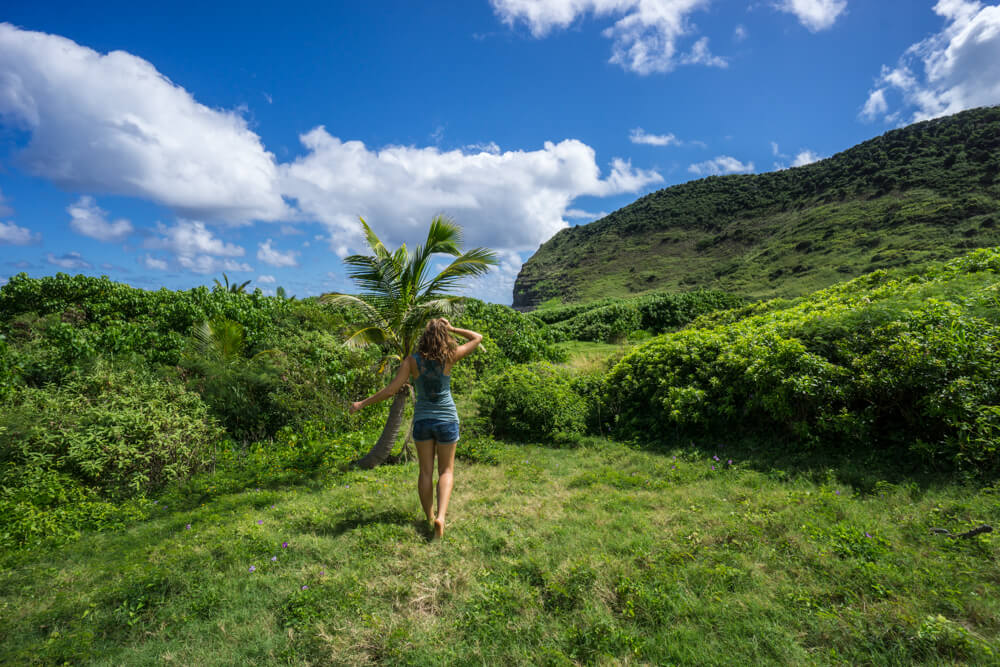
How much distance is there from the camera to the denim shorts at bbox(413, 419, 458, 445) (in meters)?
4.30

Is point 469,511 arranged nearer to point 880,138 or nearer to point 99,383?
point 99,383

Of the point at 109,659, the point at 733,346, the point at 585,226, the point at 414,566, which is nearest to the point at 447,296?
the point at 414,566

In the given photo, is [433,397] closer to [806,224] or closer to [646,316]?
[646,316]

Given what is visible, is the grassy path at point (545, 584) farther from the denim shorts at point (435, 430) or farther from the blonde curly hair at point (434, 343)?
the blonde curly hair at point (434, 343)

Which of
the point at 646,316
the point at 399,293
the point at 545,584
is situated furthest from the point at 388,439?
the point at 646,316

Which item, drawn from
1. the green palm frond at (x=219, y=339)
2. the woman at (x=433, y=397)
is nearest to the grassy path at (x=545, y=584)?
the woman at (x=433, y=397)

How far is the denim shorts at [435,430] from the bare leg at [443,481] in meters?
0.10

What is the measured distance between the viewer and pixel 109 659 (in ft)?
9.92

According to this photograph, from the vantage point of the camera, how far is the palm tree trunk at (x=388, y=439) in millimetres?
7410

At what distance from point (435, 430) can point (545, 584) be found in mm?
1660

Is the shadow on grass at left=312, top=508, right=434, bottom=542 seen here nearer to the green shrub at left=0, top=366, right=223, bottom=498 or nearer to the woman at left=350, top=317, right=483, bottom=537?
the woman at left=350, top=317, right=483, bottom=537

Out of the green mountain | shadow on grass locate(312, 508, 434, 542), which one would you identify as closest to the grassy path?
shadow on grass locate(312, 508, 434, 542)

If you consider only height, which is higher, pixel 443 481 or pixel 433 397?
pixel 433 397

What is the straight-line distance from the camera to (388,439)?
297 inches
